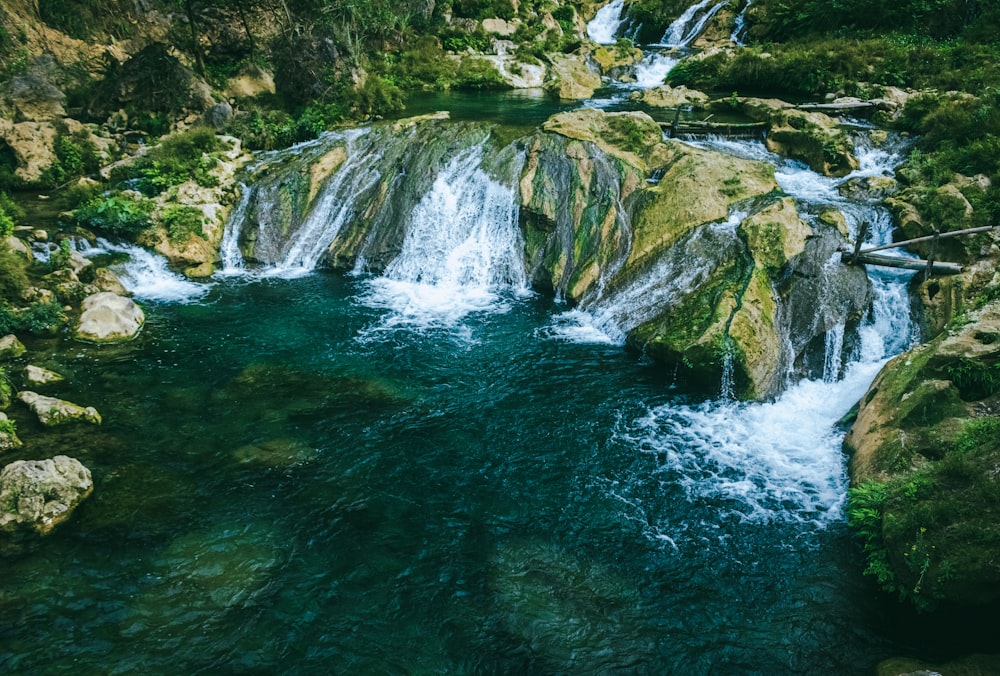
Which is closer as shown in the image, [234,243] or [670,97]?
[234,243]

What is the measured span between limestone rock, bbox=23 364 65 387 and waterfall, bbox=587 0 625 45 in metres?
47.0

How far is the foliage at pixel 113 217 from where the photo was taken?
61.0 ft

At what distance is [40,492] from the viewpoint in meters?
9.32

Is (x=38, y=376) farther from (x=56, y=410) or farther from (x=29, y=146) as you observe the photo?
(x=29, y=146)

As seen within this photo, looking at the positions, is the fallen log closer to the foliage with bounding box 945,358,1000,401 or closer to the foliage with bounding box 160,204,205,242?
the foliage with bounding box 945,358,1000,401

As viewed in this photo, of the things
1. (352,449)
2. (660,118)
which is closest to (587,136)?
(660,118)

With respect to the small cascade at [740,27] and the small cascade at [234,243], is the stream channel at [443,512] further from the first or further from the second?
the small cascade at [740,27]

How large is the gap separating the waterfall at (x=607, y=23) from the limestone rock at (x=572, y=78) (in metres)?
10.6

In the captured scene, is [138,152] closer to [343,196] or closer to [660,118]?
[343,196]

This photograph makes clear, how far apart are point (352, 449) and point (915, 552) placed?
31.1ft

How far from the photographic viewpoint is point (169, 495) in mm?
10125

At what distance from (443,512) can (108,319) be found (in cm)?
1113

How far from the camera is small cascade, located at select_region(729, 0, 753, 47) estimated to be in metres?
36.9

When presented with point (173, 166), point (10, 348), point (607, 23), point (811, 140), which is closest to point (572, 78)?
point (607, 23)
